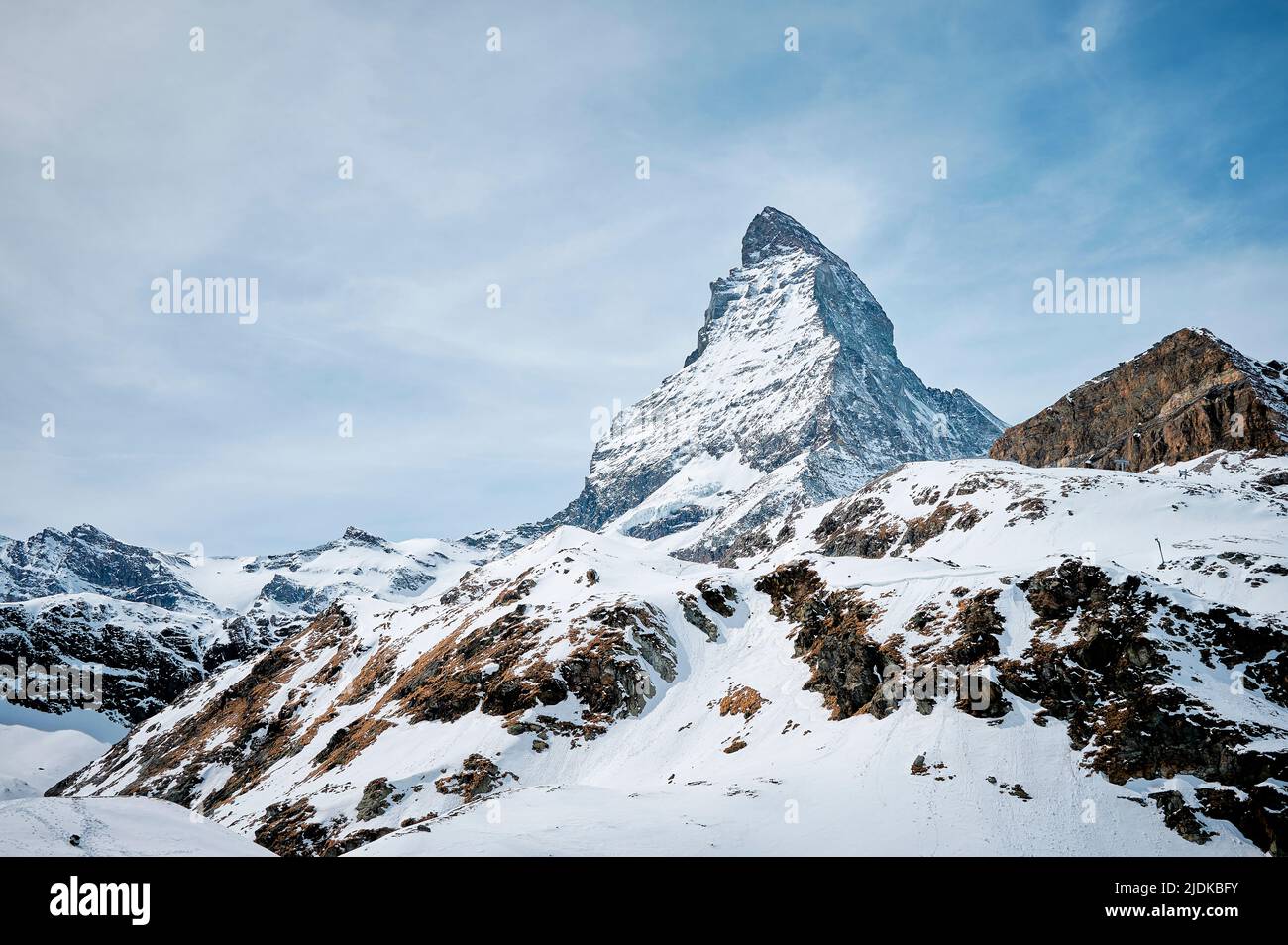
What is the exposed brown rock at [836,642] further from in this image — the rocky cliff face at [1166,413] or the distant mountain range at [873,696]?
the rocky cliff face at [1166,413]

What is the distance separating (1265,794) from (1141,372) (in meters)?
140

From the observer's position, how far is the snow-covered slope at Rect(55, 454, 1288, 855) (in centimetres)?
4059

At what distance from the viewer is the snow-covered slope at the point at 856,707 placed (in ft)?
133

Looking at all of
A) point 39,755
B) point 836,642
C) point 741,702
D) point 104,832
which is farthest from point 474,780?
point 39,755

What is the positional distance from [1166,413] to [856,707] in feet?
401

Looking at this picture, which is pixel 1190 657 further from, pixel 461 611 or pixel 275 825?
pixel 461 611

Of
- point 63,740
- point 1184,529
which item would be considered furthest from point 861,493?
point 63,740

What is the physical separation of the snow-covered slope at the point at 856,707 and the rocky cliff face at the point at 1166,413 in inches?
373

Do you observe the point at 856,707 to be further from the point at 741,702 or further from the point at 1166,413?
the point at 1166,413

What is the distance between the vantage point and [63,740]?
7569 inches

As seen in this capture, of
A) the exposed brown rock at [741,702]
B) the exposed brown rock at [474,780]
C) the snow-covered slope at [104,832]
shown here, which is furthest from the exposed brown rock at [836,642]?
the snow-covered slope at [104,832]

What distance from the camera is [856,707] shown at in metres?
57.6

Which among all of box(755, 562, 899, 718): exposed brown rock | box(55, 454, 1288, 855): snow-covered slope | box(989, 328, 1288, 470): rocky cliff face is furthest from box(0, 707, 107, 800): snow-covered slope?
box(989, 328, 1288, 470): rocky cliff face
